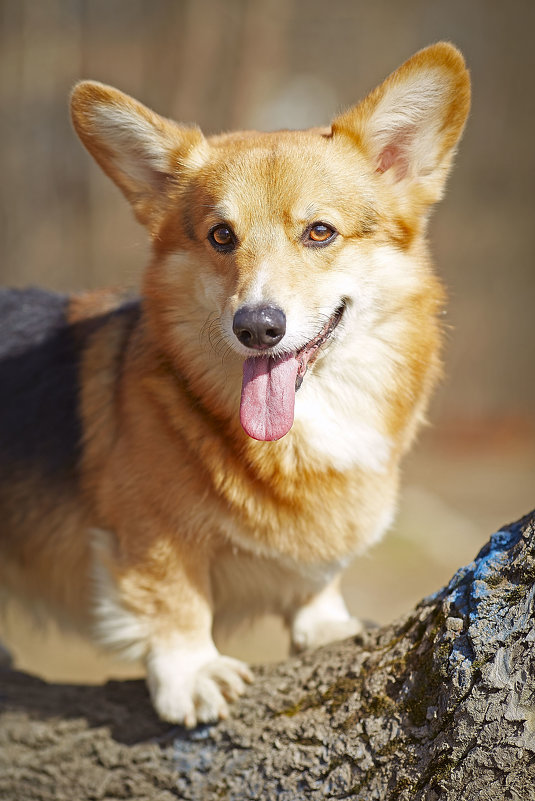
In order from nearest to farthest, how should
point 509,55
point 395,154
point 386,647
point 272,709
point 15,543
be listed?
1. point 386,647
2. point 272,709
3. point 395,154
4. point 15,543
5. point 509,55

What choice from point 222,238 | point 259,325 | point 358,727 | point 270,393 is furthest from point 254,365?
point 358,727

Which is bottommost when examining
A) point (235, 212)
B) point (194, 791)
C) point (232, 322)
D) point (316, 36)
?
point (194, 791)

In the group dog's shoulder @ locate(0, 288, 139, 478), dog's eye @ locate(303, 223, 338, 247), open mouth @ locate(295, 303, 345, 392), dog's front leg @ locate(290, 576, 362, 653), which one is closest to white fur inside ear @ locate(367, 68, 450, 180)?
dog's eye @ locate(303, 223, 338, 247)

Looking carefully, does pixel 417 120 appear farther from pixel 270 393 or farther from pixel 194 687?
pixel 194 687

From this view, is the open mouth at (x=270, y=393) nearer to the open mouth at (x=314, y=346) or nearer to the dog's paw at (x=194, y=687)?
the open mouth at (x=314, y=346)

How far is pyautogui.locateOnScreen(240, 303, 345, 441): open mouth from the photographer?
247cm

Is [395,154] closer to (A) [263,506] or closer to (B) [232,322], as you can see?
(B) [232,322]

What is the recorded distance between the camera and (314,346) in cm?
259

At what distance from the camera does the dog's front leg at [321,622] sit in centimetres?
312

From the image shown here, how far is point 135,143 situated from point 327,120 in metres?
6.48

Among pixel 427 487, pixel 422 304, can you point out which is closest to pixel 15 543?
pixel 422 304

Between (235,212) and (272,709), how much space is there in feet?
5.15

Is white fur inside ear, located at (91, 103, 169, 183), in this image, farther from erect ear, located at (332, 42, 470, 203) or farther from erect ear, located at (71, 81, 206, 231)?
erect ear, located at (332, 42, 470, 203)

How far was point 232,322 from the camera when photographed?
7.98 ft
